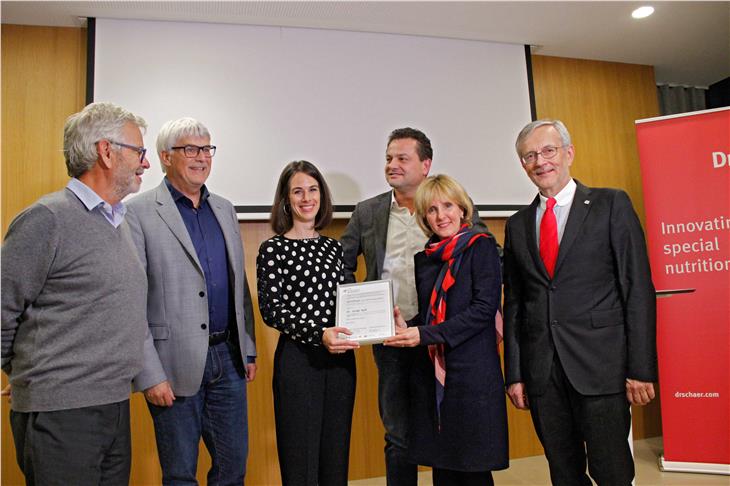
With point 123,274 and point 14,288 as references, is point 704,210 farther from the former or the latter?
point 14,288

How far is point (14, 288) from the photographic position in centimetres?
147

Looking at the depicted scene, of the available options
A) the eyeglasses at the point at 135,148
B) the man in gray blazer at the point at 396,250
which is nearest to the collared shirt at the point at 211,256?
the eyeglasses at the point at 135,148

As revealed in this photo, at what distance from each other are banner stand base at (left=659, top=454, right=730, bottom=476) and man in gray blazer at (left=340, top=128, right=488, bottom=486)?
219 cm

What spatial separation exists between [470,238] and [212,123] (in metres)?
2.15

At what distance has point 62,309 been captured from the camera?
5.04 ft

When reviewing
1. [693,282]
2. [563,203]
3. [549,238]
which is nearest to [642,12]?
[693,282]

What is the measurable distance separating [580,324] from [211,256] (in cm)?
144

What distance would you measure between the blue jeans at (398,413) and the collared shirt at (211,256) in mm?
723

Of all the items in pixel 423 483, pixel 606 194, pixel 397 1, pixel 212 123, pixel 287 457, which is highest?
pixel 397 1

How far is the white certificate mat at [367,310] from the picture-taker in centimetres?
209

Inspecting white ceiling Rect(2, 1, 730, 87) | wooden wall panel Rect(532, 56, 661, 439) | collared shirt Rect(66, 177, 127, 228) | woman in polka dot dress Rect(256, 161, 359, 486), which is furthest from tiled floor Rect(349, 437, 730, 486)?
white ceiling Rect(2, 1, 730, 87)

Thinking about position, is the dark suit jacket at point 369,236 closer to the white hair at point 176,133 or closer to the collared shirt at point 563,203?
the collared shirt at point 563,203

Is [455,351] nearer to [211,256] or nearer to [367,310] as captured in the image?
[367,310]

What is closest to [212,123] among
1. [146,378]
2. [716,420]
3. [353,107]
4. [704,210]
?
[353,107]
